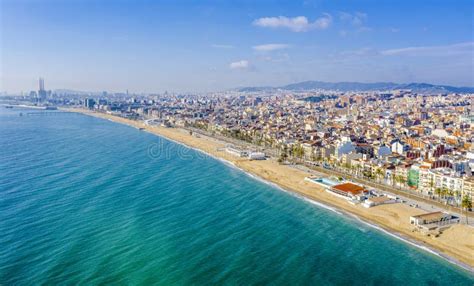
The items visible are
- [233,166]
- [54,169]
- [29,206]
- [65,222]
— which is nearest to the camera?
[65,222]

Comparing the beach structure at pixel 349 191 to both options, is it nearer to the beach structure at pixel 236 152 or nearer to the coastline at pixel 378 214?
the coastline at pixel 378 214

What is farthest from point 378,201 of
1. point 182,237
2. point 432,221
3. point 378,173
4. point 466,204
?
point 182,237

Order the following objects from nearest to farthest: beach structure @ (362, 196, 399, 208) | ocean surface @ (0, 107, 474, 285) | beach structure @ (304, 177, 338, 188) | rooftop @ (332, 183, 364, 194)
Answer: ocean surface @ (0, 107, 474, 285)
beach structure @ (362, 196, 399, 208)
rooftop @ (332, 183, 364, 194)
beach structure @ (304, 177, 338, 188)

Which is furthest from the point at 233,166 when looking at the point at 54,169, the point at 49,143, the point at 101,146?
the point at 49,143

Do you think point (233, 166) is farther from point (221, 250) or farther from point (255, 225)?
point (221, 250)

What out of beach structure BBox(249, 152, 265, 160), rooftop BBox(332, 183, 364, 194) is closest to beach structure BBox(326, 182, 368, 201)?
rooftop BBox(332, 183, 364, 194)

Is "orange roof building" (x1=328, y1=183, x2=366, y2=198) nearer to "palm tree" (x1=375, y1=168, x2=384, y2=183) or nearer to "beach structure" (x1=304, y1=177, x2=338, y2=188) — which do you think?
"beach structure" (x1=304, y1=177, x2=338, y2=188)
